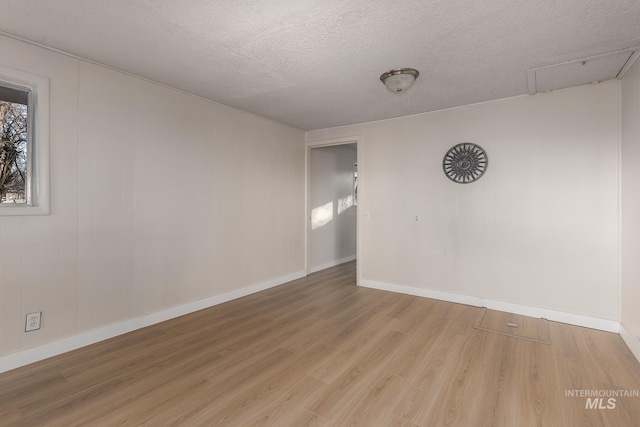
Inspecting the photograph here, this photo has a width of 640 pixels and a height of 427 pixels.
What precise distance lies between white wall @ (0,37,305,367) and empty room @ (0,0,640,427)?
0.02 meters

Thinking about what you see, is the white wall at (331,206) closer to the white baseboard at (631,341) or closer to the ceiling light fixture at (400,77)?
the ceiling light fixture at (400,77)

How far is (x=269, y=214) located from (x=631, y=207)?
383 centimetres

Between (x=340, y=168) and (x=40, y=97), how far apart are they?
453cm

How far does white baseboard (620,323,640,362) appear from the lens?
91.7 inches

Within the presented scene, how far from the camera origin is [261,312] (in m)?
3.34

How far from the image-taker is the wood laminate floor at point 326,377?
1731 millimetres

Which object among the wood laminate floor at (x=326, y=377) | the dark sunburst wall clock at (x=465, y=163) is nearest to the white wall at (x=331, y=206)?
the dark sunburst wall clock at (x=465, y=163)

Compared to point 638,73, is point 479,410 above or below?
below

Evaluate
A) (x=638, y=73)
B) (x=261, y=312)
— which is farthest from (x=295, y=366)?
(x=638, y=73)

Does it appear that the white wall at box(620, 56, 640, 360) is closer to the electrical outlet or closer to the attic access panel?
the attic access panel

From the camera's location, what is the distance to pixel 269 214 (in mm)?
4293

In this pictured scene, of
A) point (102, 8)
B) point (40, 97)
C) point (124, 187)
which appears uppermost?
point (102, 8)

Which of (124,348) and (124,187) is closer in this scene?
(124,348)

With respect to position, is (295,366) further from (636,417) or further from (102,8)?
(102,8)
